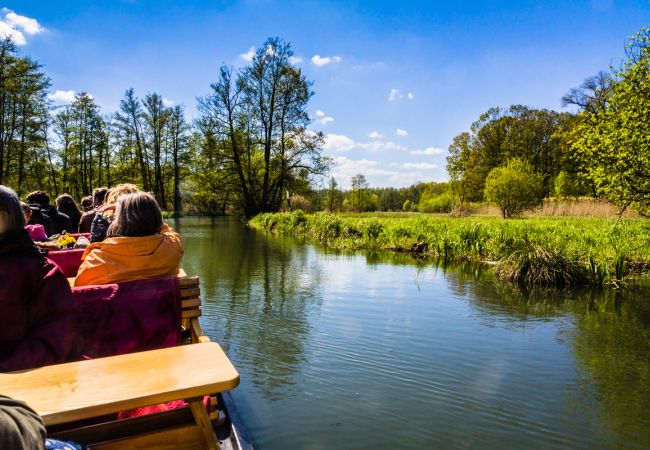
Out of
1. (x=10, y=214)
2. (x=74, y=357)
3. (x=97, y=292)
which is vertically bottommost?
(x=74, y=357)

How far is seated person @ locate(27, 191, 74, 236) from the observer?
6.90 m

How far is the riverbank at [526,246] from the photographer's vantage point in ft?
31.0

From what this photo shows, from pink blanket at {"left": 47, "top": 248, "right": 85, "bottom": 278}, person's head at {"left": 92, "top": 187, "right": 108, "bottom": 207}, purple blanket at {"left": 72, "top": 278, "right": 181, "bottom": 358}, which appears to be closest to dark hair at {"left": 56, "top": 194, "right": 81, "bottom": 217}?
person's head at {"left": 92, "top": 187, "right": 108, "bottom": 207}

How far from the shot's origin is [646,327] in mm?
6387

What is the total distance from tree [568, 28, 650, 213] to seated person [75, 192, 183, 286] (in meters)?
10.6

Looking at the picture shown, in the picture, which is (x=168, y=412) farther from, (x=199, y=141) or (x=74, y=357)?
(x=199, y=141)

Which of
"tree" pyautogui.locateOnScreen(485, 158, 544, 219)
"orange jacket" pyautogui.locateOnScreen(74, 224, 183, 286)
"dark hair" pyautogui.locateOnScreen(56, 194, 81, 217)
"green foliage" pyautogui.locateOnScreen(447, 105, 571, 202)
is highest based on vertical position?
"green foliage" pyautogui.locateOnScreen(447, 105, 571, 202)

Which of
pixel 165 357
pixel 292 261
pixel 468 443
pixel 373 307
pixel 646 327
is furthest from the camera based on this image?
pixel 292 261

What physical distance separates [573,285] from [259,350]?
7402mm

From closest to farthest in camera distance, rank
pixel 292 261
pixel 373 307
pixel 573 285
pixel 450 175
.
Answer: pixel 373 307, pixel 573 285, pixel 292 261, pixel 450 175

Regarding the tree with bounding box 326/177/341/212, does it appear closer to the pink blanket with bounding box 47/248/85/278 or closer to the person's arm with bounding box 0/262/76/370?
Result: the pink blanket with bounding box 47/248/85/278

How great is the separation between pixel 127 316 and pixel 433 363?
344 centimetres

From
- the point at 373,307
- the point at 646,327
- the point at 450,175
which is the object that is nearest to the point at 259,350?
the point at 373,307

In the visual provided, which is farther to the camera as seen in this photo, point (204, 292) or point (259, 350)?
point (204, 292)
